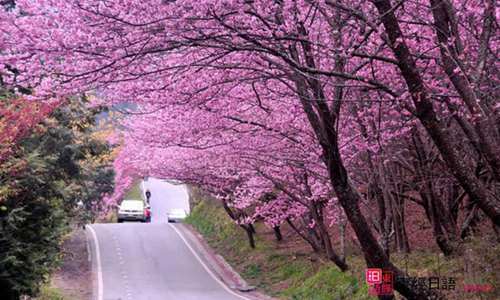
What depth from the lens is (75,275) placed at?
2073cm

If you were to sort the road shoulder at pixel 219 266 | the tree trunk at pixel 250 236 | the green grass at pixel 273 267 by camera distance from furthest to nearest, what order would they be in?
the tree trunk at pixel 250 236, the road shoulder at pixel 219 266, the green grass at pixel 273 267

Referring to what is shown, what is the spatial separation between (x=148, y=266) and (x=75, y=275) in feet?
8.96

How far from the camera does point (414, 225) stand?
19.1 m

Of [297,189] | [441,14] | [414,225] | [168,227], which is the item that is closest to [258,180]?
[297,189]

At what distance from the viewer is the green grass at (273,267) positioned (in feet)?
49.1

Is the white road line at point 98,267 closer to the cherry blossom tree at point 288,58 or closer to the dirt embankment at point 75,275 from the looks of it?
the dirt embankment at point 75,275

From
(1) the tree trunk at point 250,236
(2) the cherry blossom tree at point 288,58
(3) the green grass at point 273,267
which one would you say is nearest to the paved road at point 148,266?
(3) the green grass at point 273,267

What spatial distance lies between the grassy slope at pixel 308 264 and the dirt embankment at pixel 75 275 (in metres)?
5.19

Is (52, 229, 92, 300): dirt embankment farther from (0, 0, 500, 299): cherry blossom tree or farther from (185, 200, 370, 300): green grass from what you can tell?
(0, 0, 500, 299): cherry blossom tree

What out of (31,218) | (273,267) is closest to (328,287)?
(273,267)

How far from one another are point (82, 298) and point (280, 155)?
790cm

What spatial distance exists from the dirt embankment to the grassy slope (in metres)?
5.19

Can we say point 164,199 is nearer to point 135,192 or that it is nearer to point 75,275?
point 135,192

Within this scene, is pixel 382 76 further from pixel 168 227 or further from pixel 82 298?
pixel 168 227
